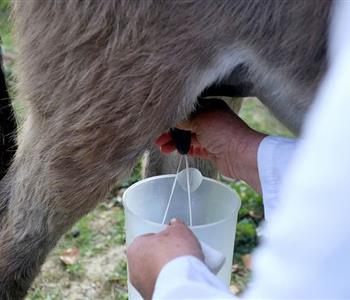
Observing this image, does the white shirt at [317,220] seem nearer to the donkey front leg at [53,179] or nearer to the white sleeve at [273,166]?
the white sleeve at [273,166]

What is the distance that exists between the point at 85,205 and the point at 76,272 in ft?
2.99

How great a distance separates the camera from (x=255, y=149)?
1836 millimetres

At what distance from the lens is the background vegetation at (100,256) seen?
269 cm

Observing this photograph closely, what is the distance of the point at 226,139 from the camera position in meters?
1.93

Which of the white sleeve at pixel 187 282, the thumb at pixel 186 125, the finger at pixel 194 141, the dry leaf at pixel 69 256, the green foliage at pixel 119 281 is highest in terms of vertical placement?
the thumb at pixel 186 125

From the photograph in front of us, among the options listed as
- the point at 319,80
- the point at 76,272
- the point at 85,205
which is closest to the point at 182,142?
the point at 85,205

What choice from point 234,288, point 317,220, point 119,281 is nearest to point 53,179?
point 317,220

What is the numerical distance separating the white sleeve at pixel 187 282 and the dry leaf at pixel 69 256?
4.74 ft

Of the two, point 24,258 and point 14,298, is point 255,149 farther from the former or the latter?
point 14,298

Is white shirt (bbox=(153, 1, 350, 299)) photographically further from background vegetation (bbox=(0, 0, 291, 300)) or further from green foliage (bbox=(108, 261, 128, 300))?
green foliage (bbox=(108, 261, 128, 300))

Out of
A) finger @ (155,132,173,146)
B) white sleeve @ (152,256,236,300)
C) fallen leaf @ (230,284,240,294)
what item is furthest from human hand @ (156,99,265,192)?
fallen leaf @ (230,284,240,294)

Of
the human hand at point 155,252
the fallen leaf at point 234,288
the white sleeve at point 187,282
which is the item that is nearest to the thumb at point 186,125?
the human hand at point 155,252

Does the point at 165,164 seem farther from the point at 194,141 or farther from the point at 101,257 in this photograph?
the point at 101,257

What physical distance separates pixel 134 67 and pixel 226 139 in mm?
393
